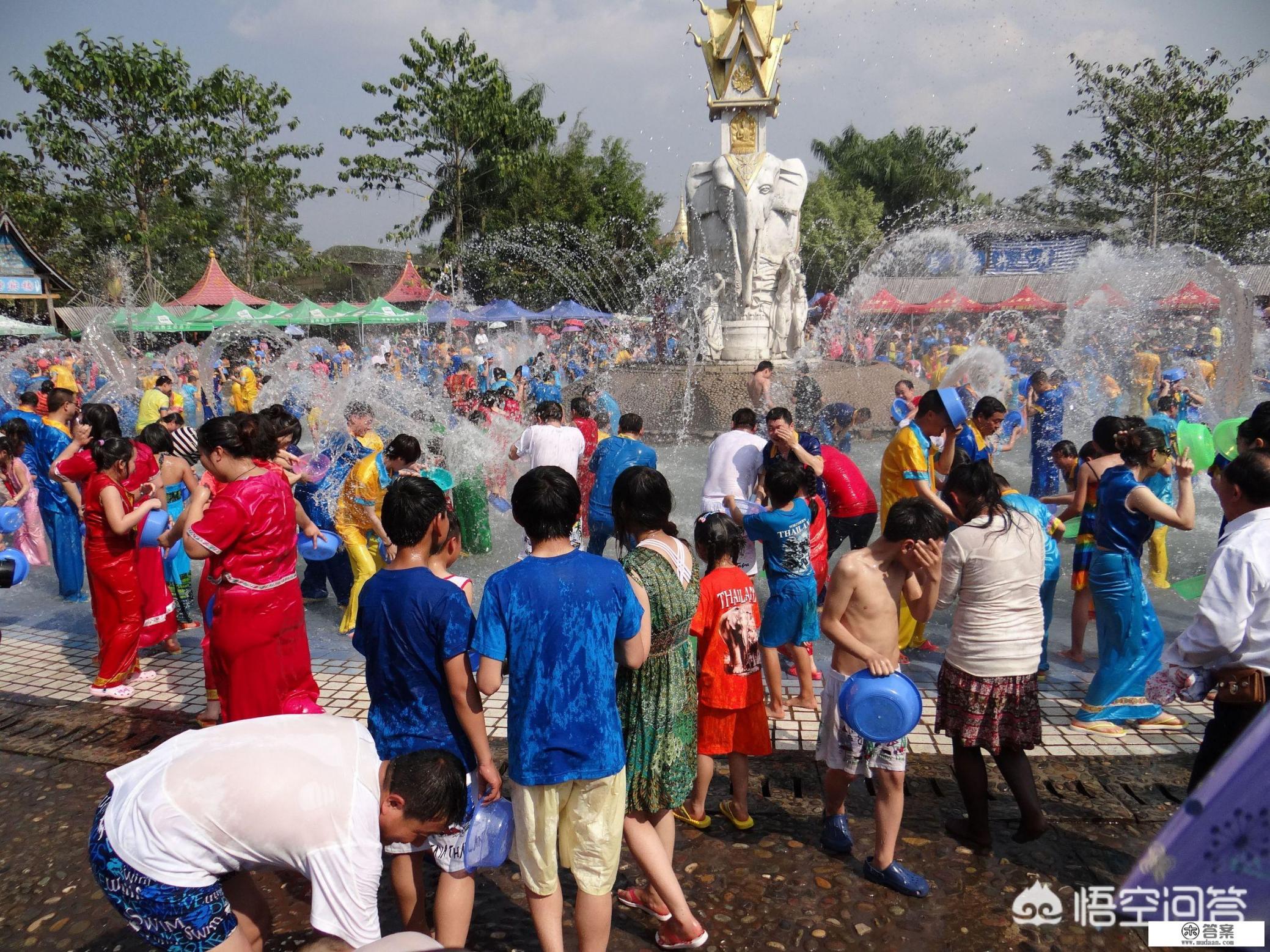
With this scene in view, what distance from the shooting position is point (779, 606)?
181 inches

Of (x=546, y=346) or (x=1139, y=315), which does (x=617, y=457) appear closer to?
(x=1139, y=315)

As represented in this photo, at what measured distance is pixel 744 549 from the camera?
16.6 feet

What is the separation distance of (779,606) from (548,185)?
113 ft

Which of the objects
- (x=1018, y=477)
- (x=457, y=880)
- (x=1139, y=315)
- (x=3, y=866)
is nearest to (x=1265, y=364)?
(x=1139, y=315)

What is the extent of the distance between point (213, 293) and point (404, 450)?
28.5 m

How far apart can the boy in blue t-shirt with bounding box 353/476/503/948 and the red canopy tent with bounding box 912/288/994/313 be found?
2992cm

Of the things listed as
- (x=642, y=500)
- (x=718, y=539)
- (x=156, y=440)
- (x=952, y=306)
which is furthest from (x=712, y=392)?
(x=952, y=306)

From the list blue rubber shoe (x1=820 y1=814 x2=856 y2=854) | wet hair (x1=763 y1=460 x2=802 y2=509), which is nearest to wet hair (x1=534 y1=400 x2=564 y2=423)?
wet hair (x1=763 y1=460 x2=802 y2=509)

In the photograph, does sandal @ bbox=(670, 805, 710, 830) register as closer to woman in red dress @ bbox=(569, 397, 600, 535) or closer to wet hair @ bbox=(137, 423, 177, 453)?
woman in red dress @ bbox=(569, 397, 600, 535)

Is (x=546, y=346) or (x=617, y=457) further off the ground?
(x=546, y=346)

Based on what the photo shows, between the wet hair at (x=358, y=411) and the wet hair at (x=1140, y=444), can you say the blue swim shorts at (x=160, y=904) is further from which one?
the wet hair at (x=1140, y=444)

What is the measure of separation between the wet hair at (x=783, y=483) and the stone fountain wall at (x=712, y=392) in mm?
7451

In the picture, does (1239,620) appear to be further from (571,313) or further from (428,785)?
(571,313)

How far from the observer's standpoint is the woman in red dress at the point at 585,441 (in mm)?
6750
